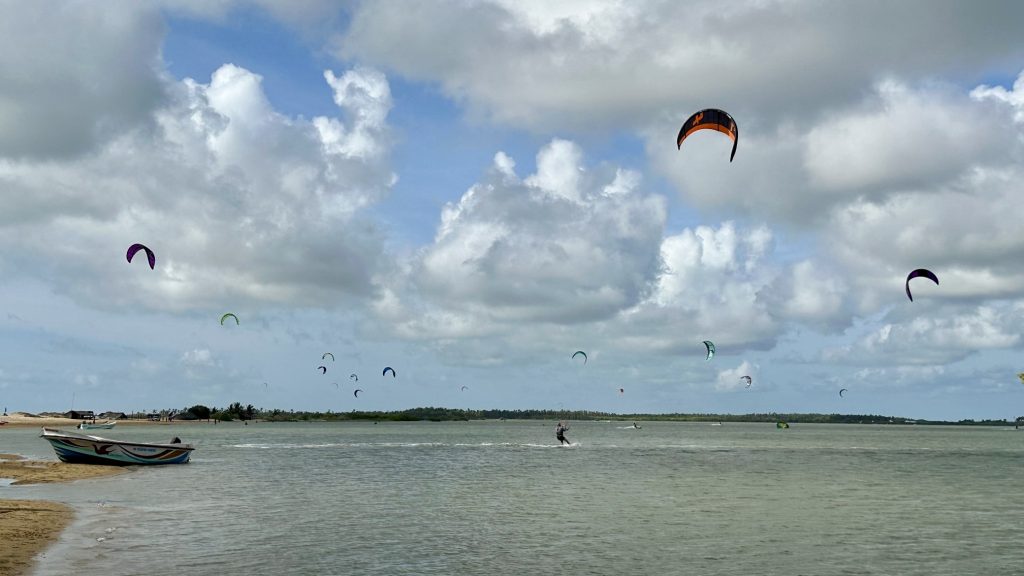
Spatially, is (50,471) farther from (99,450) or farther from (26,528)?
(26,528)

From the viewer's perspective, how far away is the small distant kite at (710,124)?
28.6 meters

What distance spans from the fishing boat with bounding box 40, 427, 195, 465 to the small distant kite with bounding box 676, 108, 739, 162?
30.9 meters

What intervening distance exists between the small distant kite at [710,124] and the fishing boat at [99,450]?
30893 millimetres

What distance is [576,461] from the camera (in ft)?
174

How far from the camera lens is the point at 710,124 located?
29.6 metres

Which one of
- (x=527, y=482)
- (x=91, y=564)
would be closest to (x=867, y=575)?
(x=91, y=564)

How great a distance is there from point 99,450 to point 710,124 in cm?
3361

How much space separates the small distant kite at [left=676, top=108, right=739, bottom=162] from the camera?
28.6 m

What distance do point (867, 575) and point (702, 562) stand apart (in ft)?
10.7

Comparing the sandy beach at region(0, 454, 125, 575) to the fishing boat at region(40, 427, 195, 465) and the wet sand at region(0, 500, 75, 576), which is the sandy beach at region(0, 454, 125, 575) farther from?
the fishing boat at region(40, 427, 195, 465)

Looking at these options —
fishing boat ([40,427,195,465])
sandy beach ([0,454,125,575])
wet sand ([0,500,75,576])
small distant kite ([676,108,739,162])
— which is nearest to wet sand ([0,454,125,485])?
sandy beach ([0,454,125,575])

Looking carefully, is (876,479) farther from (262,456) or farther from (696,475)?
(262,456)

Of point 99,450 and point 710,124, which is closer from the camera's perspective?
point 710,124

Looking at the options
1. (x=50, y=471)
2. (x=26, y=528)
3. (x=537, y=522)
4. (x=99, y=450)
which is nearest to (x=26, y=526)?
(x=26, y=528)
